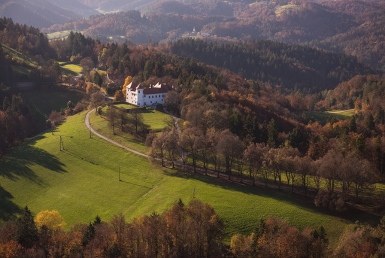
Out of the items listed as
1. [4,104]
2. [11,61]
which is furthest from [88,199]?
[11,61]

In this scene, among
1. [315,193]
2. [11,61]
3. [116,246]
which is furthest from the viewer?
[11,61]

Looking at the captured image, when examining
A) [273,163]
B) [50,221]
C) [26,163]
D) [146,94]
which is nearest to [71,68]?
[146,94]

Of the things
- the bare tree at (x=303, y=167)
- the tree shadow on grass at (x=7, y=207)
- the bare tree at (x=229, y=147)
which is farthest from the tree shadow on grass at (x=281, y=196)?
the tree shadow on grass at (x=7, y=207)

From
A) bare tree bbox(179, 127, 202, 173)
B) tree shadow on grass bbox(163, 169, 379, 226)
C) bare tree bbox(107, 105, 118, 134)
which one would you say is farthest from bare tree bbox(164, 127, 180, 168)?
bare tree bbox(107, 105, 118, 134)

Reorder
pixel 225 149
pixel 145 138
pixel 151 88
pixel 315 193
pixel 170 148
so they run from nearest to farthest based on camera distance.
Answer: pixel 315 193
pixel 225 149
pixel 170 148
pixel 145 138
pixel 151 88

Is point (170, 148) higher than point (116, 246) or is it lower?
higher

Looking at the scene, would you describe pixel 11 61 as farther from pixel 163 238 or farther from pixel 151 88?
pixel 163 238
